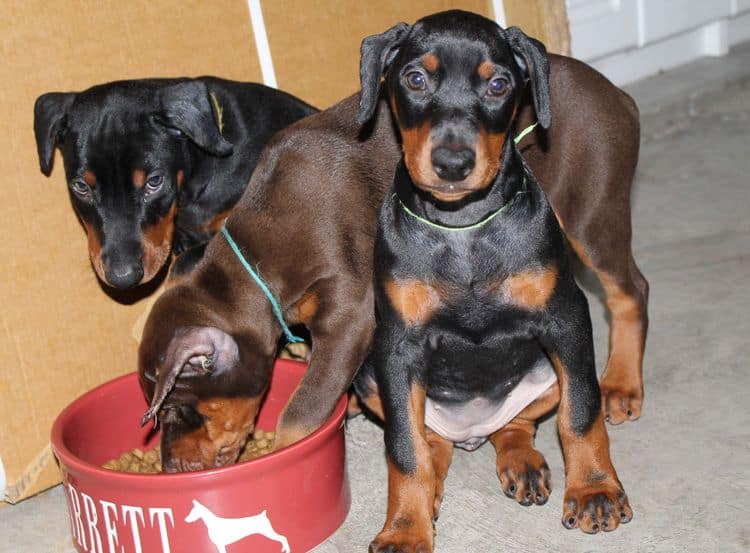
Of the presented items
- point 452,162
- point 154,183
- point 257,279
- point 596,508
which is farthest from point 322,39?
point 596,508

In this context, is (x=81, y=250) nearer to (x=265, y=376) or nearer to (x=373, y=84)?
(x=265, y=376)

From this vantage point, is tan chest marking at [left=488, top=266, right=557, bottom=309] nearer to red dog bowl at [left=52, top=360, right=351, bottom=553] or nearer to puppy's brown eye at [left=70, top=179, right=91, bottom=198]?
red dog bowl at [left=52, top=360, right=351, bottom=553]

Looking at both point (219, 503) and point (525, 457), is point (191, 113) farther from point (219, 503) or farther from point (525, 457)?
point (525, 457)

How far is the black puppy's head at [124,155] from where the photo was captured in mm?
4102

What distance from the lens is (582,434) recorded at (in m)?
3.67

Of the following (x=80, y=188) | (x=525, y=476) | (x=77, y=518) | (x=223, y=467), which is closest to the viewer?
(x=223, y=467)

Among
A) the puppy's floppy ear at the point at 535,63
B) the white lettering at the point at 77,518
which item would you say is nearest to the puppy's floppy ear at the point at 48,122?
the white lettering at the point at 77,518

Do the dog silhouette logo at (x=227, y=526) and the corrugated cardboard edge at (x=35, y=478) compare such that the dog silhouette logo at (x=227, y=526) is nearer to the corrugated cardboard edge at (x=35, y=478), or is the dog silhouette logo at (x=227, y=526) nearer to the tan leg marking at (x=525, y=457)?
the tan leg marking at (x=525, y=457)

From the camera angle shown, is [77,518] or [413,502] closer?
[413,502]

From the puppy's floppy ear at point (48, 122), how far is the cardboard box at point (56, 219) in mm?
173

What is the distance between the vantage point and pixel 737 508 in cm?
373

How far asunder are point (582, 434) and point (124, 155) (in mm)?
1949

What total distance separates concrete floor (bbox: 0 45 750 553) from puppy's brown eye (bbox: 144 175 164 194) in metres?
1.30

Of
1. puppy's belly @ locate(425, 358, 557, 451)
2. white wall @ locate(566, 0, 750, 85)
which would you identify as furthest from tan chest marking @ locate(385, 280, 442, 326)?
white wall @ locate(566, 0, 750, 85)
